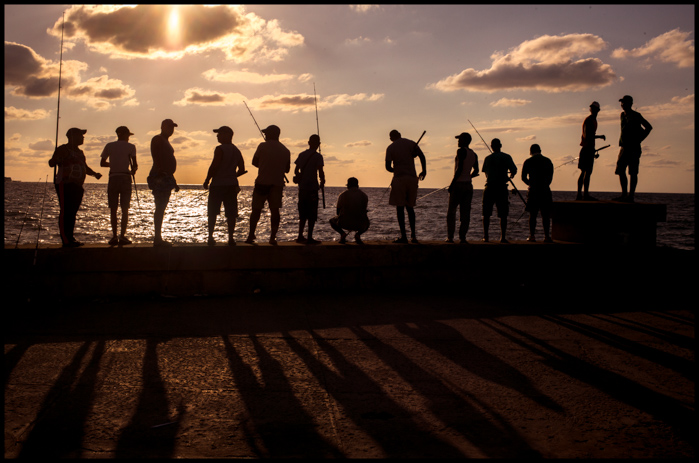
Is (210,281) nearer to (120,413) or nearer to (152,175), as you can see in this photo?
(152,175)

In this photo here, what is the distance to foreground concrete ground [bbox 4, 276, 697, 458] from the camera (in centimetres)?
340

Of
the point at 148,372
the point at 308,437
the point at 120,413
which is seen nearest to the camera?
the point at 308,437

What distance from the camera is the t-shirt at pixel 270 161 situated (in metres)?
8.03

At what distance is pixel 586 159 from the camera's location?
963cm

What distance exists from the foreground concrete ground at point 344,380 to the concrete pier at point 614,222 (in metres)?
1.92

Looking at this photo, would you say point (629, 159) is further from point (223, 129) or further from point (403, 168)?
point (223, 129)

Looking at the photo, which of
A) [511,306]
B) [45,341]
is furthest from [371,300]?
[45,341]

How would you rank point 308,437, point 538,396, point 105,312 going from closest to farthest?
point 308,437 < point 538,396 < point 105,312

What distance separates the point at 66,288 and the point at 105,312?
1.06 m

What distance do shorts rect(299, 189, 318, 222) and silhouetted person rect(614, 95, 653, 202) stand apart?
5144 mm

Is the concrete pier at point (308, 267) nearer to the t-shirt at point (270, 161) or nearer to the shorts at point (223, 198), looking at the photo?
the shorts at point (223, 198)

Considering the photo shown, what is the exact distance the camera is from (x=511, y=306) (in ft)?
23.6

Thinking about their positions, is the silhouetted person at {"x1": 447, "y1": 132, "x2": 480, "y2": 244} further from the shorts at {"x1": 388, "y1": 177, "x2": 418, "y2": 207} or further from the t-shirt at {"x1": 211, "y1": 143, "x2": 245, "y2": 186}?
the t-shirt at {"x1": 211, "y1": 143, "x2": 245, "y2": 186}

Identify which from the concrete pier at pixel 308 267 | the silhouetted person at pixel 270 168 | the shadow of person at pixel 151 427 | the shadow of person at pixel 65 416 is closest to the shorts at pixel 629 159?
the concrete pier at pixel 308 267
